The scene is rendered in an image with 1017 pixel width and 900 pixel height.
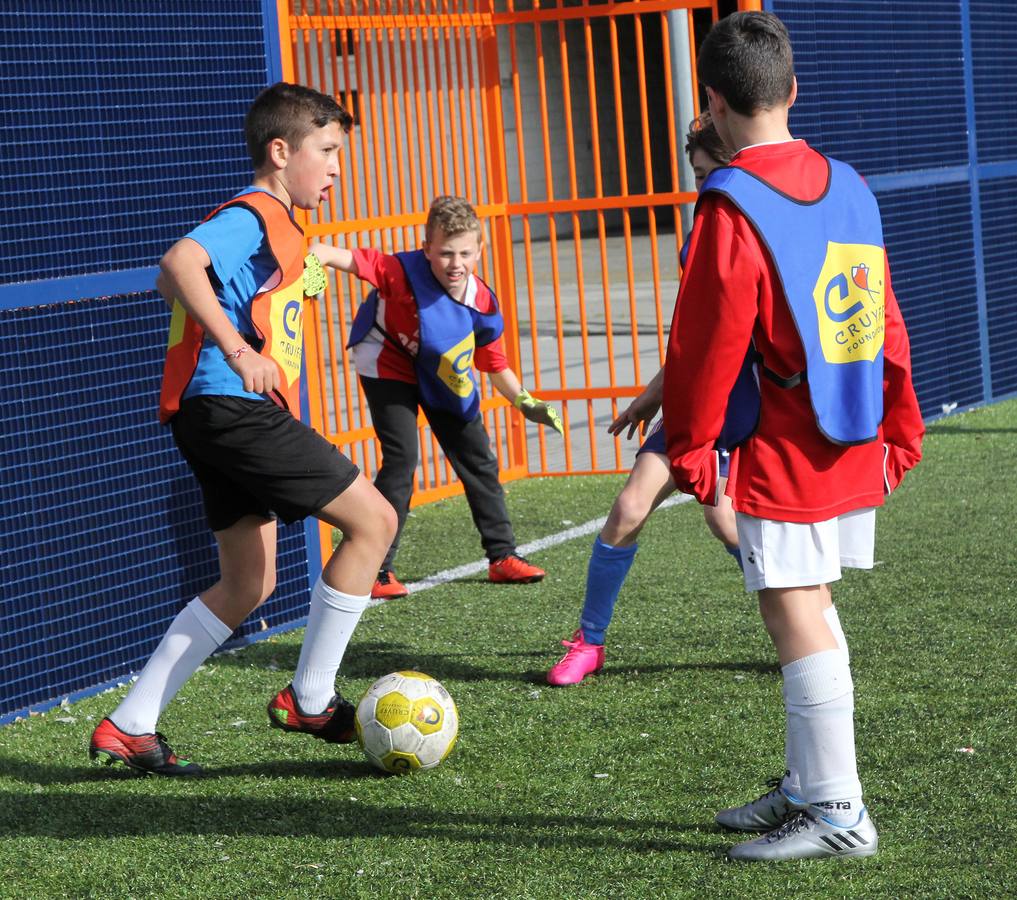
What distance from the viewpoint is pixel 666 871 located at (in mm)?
3523

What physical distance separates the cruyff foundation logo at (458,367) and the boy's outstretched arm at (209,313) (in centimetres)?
254

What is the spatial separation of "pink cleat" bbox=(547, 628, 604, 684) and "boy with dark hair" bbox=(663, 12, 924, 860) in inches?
65.0

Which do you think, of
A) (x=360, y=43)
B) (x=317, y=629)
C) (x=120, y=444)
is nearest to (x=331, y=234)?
(x=360, y=43)

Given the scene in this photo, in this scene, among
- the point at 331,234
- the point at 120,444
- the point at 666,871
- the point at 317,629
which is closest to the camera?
the point at 666,871

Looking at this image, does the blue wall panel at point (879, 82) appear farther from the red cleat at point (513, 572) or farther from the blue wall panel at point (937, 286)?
the red cleat at point (513, 572)

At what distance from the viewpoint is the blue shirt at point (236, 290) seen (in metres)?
4.18

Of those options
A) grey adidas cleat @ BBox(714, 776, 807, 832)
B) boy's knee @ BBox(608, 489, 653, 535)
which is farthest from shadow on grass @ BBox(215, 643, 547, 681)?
grey adidas cleat @ BBox(714, 776, 807, 832)

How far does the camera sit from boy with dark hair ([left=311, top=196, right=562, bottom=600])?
21.3 feet

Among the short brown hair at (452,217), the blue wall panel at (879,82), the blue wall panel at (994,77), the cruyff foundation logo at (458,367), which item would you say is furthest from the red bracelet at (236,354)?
the blue wall panel at (994,77)

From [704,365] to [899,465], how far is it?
0.63 m

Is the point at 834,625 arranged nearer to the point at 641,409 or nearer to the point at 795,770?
the point at 795,770

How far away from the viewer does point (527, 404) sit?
596cm

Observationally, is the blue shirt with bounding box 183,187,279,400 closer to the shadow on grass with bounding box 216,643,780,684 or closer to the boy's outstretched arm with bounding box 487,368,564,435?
the shadow on grass with bounding box 216,643,780,684

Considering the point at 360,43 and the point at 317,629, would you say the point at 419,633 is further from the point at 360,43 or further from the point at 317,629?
the point at 360,43
